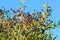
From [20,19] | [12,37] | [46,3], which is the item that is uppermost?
[46,3]

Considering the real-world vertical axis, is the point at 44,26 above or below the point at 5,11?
below

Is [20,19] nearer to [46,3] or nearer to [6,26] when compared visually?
[6,26]

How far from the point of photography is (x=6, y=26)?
10.0 m

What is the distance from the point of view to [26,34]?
9.41 m

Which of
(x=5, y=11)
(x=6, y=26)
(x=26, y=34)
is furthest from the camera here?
(x=5, y=11)

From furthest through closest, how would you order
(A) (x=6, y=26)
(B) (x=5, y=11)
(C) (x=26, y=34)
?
(B) (x=5, y=11) < (A) (x=6, y=26) < (C) (x=26, y=34)

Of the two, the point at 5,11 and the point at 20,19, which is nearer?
the point at 20,19

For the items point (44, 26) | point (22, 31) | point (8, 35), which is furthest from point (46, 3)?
point (8, 35)

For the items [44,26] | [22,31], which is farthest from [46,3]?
[22,31]

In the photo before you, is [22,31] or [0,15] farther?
[0,15]

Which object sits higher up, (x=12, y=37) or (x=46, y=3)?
(x=46, y=3)

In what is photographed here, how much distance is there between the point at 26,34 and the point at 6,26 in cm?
128

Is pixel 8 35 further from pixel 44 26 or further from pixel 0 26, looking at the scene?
pixel 44 26

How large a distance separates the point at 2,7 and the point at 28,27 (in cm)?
235
